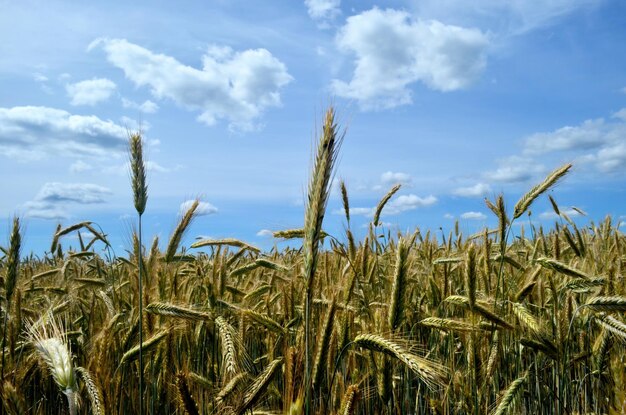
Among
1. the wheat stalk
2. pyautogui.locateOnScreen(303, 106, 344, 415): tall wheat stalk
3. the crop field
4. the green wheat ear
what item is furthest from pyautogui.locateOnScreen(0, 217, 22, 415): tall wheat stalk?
the wheat stalk

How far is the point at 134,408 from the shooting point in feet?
11.5

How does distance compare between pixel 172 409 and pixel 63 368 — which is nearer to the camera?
pixel 63 368

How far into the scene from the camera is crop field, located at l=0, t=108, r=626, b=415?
2.29 meters

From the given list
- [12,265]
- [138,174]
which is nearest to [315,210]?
[138,174]

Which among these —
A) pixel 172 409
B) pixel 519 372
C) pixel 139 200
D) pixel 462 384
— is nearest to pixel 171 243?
pixel 139 200

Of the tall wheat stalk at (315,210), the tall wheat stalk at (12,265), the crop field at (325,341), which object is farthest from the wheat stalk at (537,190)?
the tall wheat stalk at (12,265)

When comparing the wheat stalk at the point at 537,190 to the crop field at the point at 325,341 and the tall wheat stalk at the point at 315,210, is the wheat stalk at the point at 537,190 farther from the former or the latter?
the tall wheat stalk at the point at 315,210

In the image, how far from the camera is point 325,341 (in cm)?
239

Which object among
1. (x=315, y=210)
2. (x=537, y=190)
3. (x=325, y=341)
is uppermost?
(x=537, y=190)

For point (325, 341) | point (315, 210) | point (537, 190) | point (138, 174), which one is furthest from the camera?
point (537, 190)

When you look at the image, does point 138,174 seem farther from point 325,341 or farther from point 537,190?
point 537,190

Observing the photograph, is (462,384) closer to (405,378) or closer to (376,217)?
(405,378)

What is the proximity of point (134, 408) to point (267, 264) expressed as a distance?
1594 millimetres

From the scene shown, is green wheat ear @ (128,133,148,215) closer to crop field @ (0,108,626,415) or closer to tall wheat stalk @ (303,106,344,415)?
crop field @ (0,108,626,415)
